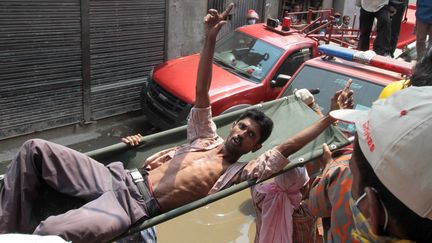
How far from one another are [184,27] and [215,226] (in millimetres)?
4595

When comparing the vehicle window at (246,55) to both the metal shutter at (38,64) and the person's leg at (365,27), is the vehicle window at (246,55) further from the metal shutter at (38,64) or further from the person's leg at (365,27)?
the metal shutter at (38,64)

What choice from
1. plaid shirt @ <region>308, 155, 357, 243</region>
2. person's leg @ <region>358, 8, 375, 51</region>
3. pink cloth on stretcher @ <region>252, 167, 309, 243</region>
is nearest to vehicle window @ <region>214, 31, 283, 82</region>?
person's leg @ <region>358, 8, 375, 51</region>

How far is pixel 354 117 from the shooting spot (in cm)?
144

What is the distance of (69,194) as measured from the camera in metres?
2.58

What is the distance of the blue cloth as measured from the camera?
5171 millimetres

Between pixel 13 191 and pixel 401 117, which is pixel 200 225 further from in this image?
pixel 401 117

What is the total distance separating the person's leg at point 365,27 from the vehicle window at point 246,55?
1.32 m

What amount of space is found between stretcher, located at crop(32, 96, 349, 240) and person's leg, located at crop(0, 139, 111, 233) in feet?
0.34

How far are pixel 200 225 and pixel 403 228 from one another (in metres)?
3.40

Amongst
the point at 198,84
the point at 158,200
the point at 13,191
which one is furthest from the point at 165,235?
the point at 13,191

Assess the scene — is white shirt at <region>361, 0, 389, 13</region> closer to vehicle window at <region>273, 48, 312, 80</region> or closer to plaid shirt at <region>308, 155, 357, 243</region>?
vehicle window at <region>273, 48, 312, 80</region>

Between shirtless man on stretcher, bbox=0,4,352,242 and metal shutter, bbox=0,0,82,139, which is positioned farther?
metal shutter, bbox=0,0,82,139

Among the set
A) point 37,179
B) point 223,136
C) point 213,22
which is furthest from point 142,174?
point 213,22

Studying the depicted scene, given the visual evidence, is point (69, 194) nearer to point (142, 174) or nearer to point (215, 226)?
point (142, 174)
